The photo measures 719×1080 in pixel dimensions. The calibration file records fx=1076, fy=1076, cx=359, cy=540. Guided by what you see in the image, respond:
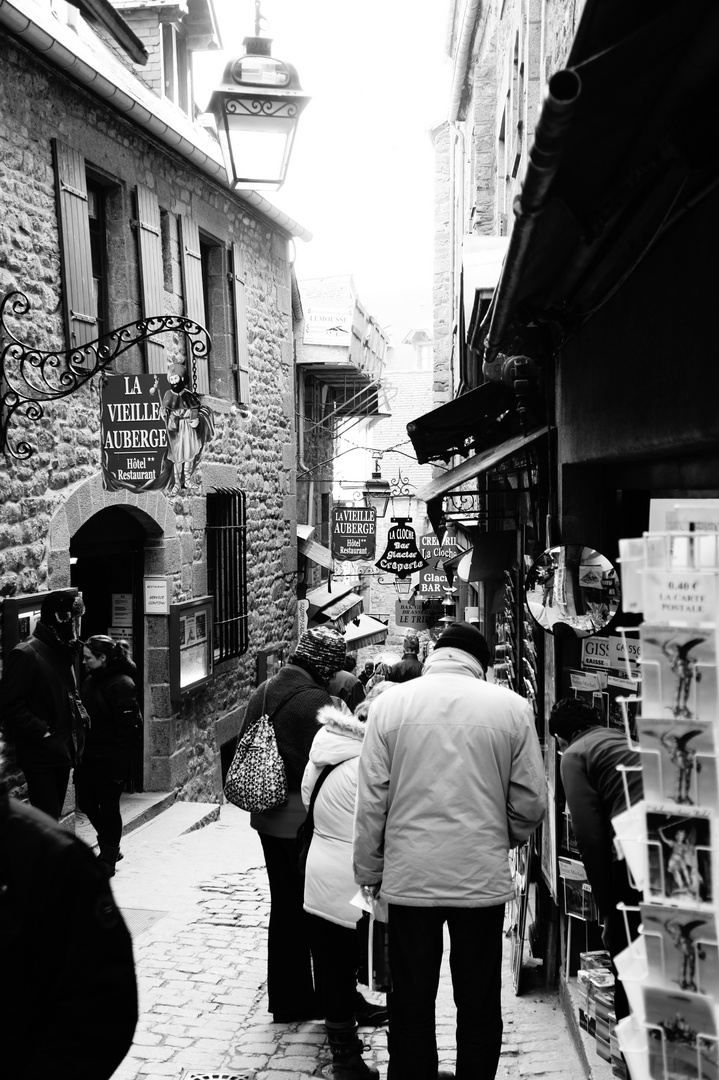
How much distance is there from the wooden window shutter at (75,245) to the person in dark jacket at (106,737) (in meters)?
2.57

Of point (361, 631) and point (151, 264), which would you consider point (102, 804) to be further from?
point (361, 631)

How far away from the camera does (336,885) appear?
432 cm

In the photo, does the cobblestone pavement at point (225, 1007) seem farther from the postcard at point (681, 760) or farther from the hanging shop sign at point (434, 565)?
the hanging shop sign at point (434, 565)

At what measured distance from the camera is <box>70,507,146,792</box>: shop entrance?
10359 millimetres

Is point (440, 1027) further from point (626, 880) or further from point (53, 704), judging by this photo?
point (53, 704)

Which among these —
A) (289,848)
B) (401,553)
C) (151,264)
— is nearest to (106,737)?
(289,848)

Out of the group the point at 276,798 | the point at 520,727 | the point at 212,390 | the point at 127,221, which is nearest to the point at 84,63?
the point at 127,221

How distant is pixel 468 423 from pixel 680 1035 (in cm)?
588

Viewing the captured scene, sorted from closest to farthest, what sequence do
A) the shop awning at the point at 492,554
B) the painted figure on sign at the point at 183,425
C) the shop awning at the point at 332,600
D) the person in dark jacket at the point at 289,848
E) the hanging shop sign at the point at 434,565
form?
the person in dark jacket at the point at 289,848
the painted figure on sign at the point at 183,425
the shop awning at the point at 492,554
the shop awning at the point at 332,600
the hanging shop sign at the point at 434,565

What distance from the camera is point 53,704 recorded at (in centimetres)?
Answer: 675

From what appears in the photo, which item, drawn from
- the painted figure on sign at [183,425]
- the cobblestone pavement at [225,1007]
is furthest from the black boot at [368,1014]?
the painted figure on sign at [183,425]

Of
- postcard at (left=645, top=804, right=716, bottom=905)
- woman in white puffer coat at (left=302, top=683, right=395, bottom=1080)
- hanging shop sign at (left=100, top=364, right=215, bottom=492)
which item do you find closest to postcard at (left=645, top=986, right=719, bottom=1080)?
postcard at (left=645, top=804, right=716, bottom=905)

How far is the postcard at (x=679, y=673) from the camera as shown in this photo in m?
1.97

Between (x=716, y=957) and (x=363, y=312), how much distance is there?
18.4 m
